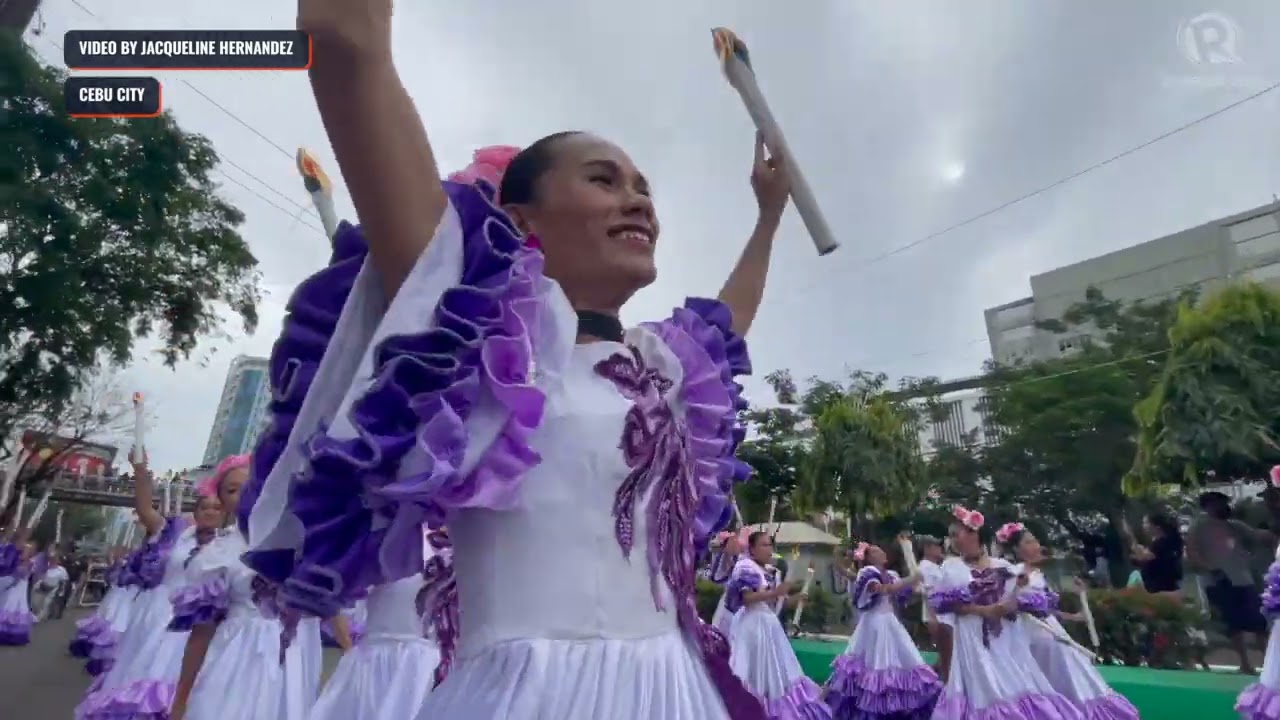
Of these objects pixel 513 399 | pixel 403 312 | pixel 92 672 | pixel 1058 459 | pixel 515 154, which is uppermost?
pixel 1058 459

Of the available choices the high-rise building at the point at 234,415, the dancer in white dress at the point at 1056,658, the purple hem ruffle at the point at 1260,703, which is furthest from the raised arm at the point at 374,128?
the high-rise building at the point at 234,415

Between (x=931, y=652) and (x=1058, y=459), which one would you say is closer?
(x=931, y=652)

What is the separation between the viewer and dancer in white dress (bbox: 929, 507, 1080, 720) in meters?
6.38

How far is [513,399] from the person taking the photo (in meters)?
1.13

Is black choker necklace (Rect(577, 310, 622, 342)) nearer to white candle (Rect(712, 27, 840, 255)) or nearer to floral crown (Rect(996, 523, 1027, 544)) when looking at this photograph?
white candle (Rect(712, 27, 840, 255))

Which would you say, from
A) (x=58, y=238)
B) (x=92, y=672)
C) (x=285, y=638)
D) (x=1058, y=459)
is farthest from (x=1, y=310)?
(x=1058, y=459)

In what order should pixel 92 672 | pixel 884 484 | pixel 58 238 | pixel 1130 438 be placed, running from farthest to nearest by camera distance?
pixel 1130 438, pixel 884 484, pixel 58 238, pixel 92 672

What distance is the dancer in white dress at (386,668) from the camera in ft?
11.3

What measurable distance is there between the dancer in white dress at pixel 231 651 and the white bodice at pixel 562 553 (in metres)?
3.12

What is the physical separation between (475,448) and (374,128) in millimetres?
397

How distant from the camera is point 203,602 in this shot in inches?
162

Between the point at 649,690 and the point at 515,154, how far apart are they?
0.95 m

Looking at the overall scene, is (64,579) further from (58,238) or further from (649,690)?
(649,690)

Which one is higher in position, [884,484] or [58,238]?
[58,238]
